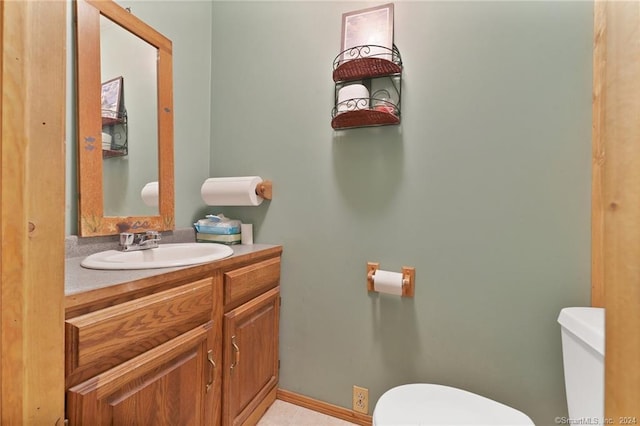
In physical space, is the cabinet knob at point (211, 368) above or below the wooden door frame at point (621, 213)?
below

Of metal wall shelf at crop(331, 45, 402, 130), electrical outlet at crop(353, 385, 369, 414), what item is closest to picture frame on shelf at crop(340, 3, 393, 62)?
metal wall shelf at crop(331, 45, 402, 130)

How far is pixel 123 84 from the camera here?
4.00ft

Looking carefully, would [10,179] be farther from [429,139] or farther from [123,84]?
[429,139]

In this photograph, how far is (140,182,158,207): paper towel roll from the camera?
1.32 metres

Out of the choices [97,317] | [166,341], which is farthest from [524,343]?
[97,317]

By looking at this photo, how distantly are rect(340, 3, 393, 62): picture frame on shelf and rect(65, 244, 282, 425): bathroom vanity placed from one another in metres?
1.03

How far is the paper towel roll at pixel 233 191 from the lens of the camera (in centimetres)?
142

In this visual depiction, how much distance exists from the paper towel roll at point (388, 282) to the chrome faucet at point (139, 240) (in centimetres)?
99

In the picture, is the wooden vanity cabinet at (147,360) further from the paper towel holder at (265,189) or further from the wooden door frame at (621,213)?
the wooden door frame at (621,213)

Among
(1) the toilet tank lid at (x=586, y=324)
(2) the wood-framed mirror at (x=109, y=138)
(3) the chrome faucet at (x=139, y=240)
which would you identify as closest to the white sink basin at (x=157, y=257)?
(3) the chrome faucet at (x=139, y=240)

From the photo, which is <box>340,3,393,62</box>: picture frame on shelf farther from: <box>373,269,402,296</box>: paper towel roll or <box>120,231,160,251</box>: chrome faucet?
<box>120,231,160,251</box>: chrome faucet

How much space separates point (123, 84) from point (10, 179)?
1.08 meters

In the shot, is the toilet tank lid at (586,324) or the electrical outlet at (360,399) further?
the electrical outlet at (360,399)

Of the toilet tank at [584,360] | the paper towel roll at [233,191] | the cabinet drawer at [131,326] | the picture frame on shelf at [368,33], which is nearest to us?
the cabinet drawer at [131,326]
